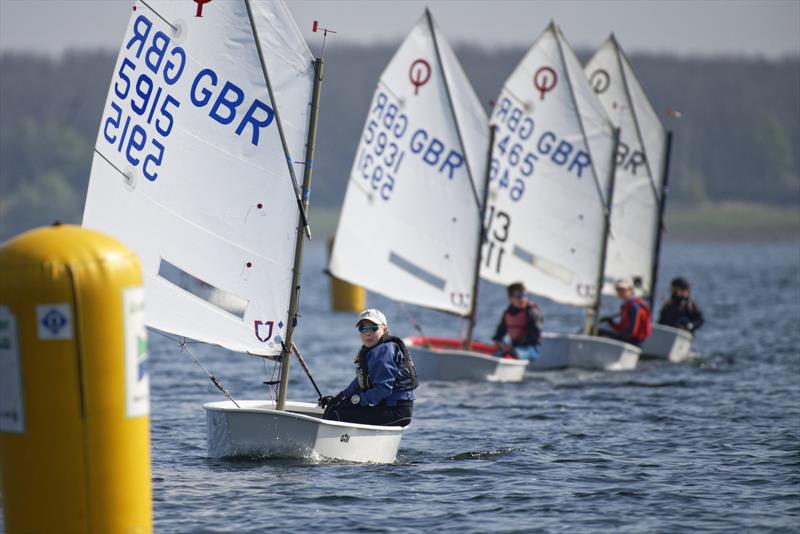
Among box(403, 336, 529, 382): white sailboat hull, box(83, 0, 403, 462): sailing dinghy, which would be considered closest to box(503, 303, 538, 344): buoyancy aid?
box(403, 336, 529, 382): white sailboat hull

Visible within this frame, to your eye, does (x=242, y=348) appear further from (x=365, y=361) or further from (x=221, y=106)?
(x=221, y=106)

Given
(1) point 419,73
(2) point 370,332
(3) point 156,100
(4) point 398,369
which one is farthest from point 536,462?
(1) point 419,73

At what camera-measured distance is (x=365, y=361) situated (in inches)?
525

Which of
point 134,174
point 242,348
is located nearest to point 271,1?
point 134,174

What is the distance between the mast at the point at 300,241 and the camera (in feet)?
44.4

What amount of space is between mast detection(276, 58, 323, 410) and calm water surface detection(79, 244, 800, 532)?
2.87 ft

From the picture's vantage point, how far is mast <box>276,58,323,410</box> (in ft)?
44.4

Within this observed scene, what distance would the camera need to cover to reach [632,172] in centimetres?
2980

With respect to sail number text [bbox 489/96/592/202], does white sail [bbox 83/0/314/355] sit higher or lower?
lower

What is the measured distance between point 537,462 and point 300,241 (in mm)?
3465

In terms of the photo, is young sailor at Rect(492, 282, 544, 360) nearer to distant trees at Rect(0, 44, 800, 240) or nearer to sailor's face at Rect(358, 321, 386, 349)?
sailor's face at Rect(358, 321, 386, 349)

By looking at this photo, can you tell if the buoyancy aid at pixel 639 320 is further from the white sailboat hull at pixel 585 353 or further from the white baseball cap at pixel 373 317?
the white baseball cap at pixel 373 317

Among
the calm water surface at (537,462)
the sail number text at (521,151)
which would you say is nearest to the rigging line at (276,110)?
the calm water surface at (537,462)

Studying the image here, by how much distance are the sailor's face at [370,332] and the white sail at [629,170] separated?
54.3 feet
